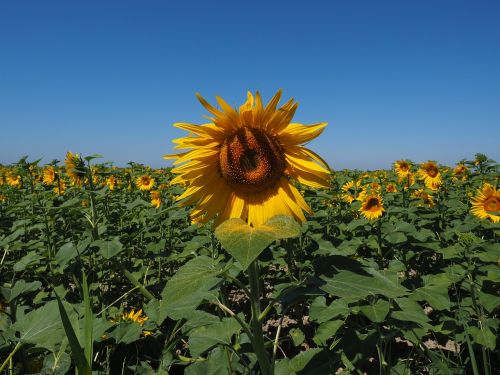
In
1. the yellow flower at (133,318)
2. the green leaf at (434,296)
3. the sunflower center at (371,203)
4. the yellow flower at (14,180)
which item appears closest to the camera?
the green leaf at (434,296)

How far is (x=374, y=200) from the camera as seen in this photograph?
504cm

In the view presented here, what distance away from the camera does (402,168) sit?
22.2ft

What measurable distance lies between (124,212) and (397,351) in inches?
171

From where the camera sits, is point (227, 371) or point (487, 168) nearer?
point (227, 371)

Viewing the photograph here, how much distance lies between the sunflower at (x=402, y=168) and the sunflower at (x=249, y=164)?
18.2 feet

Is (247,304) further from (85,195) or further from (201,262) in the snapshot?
(201,262)

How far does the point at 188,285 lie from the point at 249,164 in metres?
0.69

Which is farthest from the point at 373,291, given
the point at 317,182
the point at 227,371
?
the point at 227,371

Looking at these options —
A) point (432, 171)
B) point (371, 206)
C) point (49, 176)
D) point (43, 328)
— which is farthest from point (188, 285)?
point (49, 176)

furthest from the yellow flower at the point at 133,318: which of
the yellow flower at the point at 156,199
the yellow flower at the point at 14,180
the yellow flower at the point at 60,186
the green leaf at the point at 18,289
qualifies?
the yellow flower at the point at 14,180

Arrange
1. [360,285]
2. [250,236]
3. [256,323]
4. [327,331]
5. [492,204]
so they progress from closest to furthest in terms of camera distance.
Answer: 1. [250,236]
2. [360,285]
3. [256,323]
4. [327,331]
5. [492,204]

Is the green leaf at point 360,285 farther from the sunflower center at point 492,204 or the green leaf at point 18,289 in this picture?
the sunflower center at point 492,204

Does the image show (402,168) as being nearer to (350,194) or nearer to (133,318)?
(350,194)

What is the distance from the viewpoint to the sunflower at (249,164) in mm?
1531
